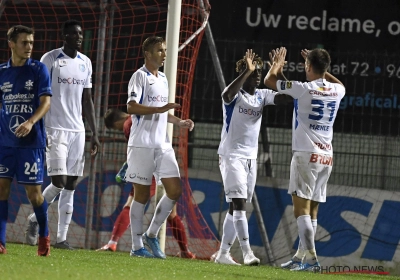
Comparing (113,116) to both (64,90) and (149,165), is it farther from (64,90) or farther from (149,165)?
(149,165)

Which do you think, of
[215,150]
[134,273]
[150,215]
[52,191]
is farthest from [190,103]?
[134,273]

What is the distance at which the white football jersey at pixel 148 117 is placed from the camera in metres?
8.88

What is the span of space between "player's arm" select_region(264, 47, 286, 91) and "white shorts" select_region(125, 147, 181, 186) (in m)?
1.10

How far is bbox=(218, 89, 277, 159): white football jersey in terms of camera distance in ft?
29.9

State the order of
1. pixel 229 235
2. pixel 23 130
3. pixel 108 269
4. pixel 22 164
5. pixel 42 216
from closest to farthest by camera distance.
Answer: pixel 108 269 < pixel 23 130 < pixel 22 164 < pixel 42 216 < pixel 229 235

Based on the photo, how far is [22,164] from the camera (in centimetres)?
744

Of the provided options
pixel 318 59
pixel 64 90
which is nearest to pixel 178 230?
pixel 64 90

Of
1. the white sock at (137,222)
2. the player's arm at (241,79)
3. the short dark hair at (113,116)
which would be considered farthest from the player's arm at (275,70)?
the short dark hair at (113,116)

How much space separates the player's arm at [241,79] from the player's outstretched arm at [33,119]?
1.99 meters

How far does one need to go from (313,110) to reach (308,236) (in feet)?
3.62

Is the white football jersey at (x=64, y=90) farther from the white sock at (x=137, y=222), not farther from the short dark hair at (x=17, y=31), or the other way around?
the short dark hair at (x=17, y=31)

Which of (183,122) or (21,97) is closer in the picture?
(21,97)

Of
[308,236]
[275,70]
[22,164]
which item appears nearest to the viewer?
[22,164]

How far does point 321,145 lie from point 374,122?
3195mm
